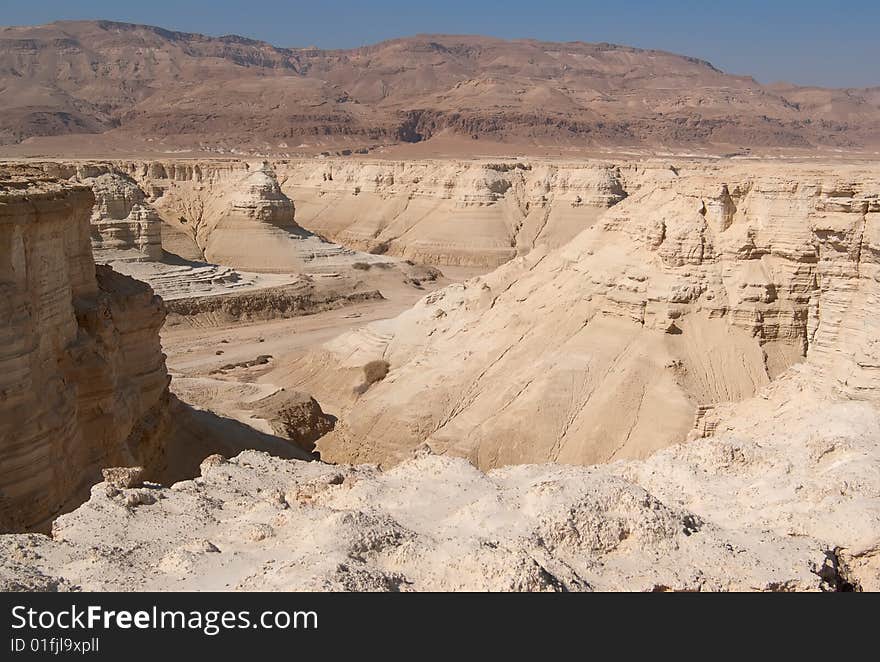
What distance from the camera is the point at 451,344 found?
977 inches

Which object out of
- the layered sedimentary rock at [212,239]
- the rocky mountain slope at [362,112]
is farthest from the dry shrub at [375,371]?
the rocky mountain slope at [362,112]

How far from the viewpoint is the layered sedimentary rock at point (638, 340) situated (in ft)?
63.1

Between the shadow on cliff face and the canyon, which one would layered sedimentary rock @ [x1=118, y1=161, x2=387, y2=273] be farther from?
the shadow on cliff face

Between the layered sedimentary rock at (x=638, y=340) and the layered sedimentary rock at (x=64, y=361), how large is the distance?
7127 millimetres

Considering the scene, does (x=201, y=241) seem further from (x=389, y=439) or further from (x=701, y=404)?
(x=701, y=404)

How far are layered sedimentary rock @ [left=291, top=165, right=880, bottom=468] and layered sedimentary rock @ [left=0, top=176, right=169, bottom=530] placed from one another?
7.13m

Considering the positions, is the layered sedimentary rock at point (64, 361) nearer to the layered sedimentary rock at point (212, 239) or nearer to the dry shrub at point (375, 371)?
the dry shrub at point (375, 371)

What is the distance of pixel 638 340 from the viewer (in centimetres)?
2073

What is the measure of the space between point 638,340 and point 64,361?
13.6 m

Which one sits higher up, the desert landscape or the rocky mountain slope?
the rocky mountain slope

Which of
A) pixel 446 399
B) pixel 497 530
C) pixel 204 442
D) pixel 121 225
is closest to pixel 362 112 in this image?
pixel 121 225

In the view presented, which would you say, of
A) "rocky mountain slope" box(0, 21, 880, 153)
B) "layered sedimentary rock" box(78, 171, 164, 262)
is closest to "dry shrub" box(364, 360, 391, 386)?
"layered sedimentary rock" box(78, 171, 164, 262)

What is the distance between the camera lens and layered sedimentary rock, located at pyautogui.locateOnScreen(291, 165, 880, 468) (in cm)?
1923

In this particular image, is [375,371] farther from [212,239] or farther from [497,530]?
[212,239]
